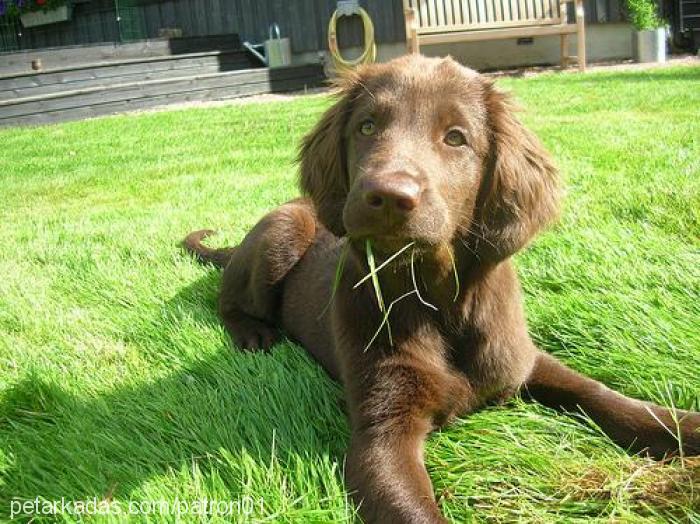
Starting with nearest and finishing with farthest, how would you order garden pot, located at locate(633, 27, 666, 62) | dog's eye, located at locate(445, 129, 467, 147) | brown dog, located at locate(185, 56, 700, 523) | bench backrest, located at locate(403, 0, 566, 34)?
1. brown dog, located at locate(185, 56, 700, 523)
2. dog's eye, located at locate(445, 129, 467, 147)
3. bench backrest, located at locate(403, 0, 566, 34)
4. garden pot, located at locate(633, 27, 666, 62)

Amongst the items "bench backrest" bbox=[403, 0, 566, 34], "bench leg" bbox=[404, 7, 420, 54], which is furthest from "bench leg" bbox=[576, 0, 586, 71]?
"bench leg" bbox=[404, 7, 420, 54]

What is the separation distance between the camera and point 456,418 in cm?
202

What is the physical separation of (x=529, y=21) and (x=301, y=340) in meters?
10.1

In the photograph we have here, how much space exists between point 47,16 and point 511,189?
58.3 feet

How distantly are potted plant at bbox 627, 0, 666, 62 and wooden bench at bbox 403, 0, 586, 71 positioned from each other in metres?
1.34

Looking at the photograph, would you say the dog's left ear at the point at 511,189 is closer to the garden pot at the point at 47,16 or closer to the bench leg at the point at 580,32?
the bench leg at the point at 580,32

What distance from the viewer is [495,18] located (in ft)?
38.0

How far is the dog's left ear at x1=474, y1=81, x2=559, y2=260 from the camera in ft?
6.66

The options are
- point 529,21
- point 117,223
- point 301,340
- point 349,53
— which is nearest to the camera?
point 301,340

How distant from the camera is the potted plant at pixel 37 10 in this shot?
55.2 feet

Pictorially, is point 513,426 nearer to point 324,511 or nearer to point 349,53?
point 324,511

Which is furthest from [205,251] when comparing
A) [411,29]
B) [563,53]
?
[563,53]

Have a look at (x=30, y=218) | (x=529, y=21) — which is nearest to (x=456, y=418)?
(x=30, y=218)

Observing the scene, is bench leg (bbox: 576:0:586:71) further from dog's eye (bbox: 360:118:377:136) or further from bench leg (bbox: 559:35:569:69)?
dog's eye (bbox: 360:118:377:136)
